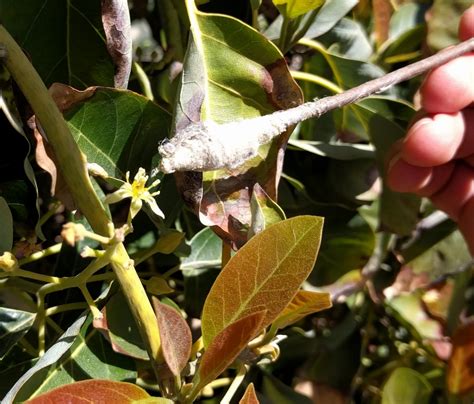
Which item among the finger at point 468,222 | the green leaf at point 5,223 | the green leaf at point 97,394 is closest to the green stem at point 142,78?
the green leaf at point 5,223

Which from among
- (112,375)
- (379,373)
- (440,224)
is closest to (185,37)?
(112,375)

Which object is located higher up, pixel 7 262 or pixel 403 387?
pixel 7 262

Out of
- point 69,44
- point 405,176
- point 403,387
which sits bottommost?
point 403,387

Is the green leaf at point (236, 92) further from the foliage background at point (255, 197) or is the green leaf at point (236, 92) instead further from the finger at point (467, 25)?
the finger at point (467, 25)

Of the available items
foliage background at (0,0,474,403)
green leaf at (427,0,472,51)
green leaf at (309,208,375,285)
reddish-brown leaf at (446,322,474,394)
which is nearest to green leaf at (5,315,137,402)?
foliage background at (0,0,474,403)

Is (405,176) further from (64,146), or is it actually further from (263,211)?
(64,146)

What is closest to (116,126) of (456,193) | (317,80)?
(317,80)
